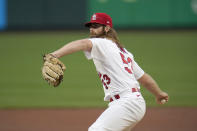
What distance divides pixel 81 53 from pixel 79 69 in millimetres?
2920

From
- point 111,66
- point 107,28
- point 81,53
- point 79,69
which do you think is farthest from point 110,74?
point 81,53

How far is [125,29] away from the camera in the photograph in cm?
1730

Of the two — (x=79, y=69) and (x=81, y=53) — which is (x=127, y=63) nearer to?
(x=79, y=69)

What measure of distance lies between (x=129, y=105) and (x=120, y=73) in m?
0.30

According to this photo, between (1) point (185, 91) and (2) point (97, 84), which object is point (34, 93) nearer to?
(2) point (97, 84)

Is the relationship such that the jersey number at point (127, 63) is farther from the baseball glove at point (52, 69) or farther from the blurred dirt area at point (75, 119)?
the blurred dirt area at point (75, 119)

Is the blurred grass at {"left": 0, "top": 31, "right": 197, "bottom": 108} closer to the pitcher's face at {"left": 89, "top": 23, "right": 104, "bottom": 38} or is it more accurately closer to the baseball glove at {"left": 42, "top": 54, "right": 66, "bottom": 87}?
the pitcher's face at {"left": 89, "top": 23, "right": 104, "bottom": 38}

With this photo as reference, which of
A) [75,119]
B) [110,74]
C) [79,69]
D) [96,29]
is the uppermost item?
[96,29]

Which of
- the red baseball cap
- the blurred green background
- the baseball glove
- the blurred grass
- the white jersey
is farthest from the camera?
the blurred green background

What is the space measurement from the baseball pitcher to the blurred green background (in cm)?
429

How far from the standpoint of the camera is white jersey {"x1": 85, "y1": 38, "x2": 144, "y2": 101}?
3.35m

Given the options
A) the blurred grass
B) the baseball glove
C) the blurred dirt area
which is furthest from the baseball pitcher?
the blurred grass

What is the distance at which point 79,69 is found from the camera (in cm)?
1137

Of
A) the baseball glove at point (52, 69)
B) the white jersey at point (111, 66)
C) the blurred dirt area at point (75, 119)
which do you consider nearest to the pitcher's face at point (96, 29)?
the white jersey at point (111, 66)
